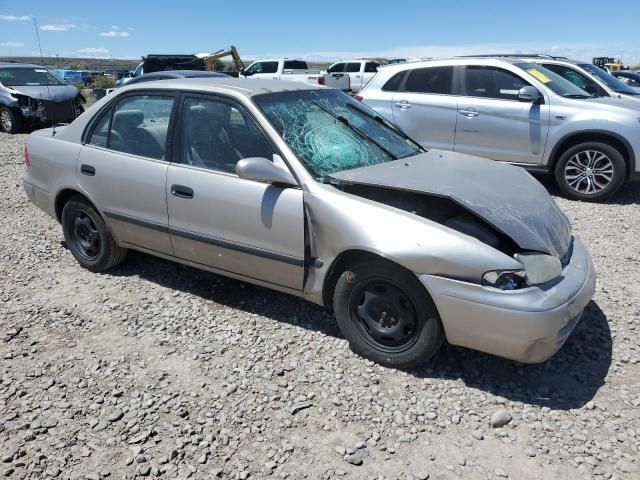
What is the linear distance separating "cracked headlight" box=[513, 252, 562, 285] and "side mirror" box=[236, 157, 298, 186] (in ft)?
4.58

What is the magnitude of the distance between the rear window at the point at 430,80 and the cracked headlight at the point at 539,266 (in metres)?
5.11

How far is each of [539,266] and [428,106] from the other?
5126 millimetres

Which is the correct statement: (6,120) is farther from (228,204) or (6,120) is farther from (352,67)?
(352,67)

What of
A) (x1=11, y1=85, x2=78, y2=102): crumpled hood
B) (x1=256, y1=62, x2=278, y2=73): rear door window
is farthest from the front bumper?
(x1=256, y1=62, x2=278, y2=73): rear door window

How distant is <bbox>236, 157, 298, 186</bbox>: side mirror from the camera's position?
10.3 feet

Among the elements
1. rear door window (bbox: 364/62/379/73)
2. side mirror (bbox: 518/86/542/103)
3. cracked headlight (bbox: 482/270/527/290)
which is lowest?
cracked headlight (bbox: 482/270/527/290)

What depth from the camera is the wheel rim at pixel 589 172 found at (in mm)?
6574

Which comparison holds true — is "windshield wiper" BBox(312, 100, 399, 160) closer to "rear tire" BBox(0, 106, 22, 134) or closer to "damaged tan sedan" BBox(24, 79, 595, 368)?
"damaged tan sedan" BBox(24, 79, 595, 368)

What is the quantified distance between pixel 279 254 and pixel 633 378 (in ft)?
7.41

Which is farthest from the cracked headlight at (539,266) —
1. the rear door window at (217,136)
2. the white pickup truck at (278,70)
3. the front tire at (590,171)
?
the white pickup truck at (278,70)

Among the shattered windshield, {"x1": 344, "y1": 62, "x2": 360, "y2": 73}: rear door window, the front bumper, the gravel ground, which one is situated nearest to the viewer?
the gravel ground

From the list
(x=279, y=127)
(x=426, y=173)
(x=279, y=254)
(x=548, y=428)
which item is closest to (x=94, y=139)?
(x=279, y=127)

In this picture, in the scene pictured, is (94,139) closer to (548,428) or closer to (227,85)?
(227,85)

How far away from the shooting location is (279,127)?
3.40m
